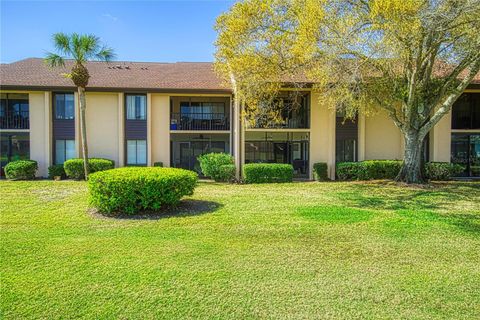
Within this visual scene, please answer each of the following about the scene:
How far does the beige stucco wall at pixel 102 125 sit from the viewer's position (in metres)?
19.8

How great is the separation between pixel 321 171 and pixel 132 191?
40.1 ft

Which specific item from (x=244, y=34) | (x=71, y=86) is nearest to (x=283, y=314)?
(x=244, y=34)

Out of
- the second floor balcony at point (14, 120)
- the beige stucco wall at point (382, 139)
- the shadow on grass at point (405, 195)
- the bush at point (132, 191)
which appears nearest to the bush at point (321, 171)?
the shadow on grass at point (405, 195)

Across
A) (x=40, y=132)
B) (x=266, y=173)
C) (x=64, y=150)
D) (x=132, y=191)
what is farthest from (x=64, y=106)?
(x=132, y=191)

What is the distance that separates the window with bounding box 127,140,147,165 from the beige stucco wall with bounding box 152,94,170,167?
0.49 meters

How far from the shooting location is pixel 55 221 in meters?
8.58

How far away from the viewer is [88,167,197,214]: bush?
9008 mm

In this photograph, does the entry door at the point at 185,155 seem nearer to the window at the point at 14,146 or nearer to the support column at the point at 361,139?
the window at the point at 14,146

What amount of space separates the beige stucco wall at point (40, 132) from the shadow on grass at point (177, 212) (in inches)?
474

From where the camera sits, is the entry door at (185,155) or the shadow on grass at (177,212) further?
the entry door at (185,155)

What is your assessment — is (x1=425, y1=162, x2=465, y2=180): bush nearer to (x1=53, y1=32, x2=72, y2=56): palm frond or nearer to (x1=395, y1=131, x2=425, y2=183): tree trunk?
(x1=395, y1=131, x2=425, y2=183): tree trunk

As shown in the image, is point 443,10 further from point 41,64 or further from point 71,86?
point 41,64

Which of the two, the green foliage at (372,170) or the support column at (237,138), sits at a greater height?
the support column at (237,138)

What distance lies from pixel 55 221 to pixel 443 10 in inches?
498
